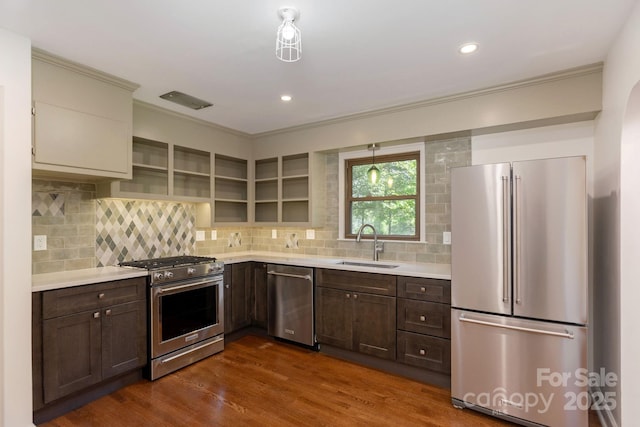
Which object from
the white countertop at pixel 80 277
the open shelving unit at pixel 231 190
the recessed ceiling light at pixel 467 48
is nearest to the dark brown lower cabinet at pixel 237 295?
the open shelving unit at pixel 231 190

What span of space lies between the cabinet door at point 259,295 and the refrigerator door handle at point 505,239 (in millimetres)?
2507

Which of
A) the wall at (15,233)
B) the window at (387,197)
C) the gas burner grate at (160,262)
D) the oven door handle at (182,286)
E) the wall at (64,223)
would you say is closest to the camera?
the wall at (15,233)

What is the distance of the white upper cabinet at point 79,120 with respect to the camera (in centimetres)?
235

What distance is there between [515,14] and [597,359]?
2.55 meters

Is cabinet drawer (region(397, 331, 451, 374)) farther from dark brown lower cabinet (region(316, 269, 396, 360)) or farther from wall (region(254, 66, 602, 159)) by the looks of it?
wall (region(254, 66, 602, 159))

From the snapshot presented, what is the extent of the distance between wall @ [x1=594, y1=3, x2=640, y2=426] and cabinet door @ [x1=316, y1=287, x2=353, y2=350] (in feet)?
6.48

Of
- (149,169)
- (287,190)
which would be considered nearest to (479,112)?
(287,190)

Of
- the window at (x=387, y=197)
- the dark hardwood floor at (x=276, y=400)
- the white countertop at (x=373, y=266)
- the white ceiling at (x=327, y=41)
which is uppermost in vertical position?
the white ceiling at (x=327, y=41)

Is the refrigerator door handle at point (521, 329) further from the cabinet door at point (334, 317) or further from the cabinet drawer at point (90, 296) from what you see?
the cabinet drawer at point (90, 296)

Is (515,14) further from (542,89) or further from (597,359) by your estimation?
(597,359)

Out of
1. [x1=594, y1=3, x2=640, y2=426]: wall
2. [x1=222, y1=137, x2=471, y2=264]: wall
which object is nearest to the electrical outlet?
[x1=222, y1=137, x2=471, y2=264]: wall

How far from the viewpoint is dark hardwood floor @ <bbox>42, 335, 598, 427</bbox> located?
2.34m

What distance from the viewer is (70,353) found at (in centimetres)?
241

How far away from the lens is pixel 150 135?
338 centimetres
